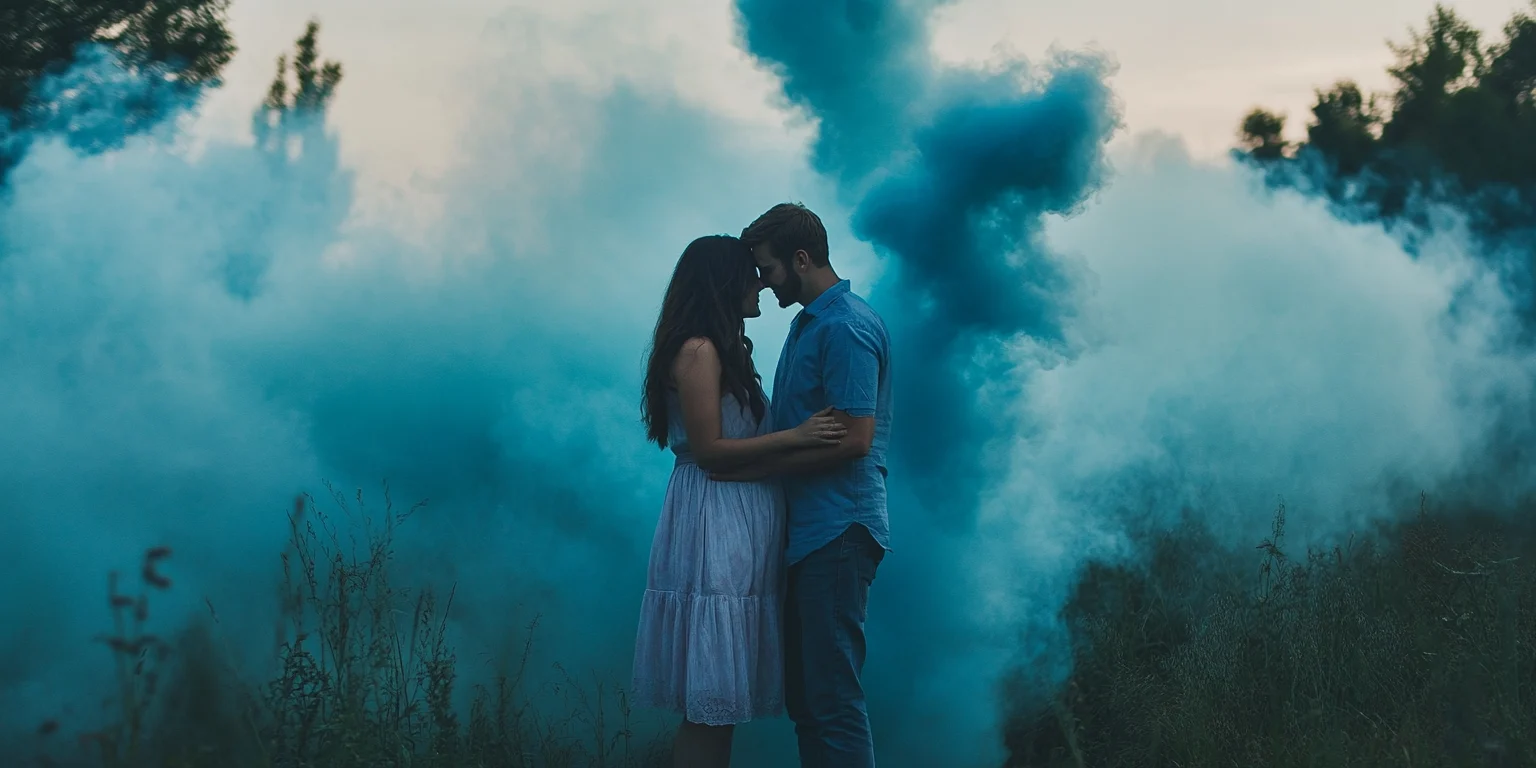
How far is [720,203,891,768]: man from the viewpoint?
3.90m

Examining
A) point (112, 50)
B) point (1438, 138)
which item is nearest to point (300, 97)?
point (112, 50)

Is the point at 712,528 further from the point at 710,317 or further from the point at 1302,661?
the point at 1302,661

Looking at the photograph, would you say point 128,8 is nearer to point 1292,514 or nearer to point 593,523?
point 593,523

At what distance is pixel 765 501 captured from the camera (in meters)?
4.12

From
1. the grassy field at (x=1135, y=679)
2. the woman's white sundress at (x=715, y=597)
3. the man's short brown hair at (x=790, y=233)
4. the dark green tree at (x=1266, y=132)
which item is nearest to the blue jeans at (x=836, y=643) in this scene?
the woman's white sundress at (x=715, y=597)

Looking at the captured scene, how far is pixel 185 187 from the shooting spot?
6.06 m

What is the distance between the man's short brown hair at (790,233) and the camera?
163 inches

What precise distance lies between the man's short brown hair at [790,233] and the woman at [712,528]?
0.31ft

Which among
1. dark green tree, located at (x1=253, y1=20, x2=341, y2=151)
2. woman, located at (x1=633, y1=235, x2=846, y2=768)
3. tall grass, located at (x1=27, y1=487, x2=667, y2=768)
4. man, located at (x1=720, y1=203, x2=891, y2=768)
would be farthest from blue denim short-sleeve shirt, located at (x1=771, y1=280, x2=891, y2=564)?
dark green tree, located at (x1=253, y1=20, x2=341, y2=151)

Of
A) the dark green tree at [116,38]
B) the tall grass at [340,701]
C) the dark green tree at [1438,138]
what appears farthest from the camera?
the dark green tree at [1438,138]

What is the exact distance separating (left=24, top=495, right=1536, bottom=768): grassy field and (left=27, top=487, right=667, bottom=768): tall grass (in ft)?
0.05

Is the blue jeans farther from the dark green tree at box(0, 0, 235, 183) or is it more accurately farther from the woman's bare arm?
the dark green tree at box(0, 0, 235, 183)

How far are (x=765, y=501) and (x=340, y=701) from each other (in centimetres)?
156

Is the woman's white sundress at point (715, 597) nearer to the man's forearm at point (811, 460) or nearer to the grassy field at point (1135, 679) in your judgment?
the man's forearm at point (811, 460)
